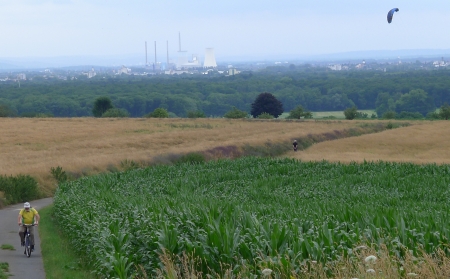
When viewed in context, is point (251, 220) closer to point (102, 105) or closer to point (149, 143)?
point (149, 143)

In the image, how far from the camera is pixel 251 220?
41.1 ft

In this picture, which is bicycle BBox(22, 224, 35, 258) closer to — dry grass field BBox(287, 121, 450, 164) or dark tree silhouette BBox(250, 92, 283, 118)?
dry grass field BBox(287, 121, 450, 164)

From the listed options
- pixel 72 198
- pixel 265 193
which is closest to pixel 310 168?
pixel 265 193

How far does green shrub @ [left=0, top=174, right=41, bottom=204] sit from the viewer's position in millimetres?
31562

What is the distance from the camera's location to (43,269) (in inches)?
655

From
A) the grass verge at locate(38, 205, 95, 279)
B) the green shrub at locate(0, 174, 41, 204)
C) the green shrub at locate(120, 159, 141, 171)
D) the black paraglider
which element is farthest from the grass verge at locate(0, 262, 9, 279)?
the green shrub at locate(120, 159, 141, 171)

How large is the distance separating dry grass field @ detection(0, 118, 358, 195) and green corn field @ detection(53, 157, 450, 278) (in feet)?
26.9

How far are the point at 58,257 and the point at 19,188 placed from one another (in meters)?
15.4

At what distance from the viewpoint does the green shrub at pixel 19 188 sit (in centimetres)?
3156

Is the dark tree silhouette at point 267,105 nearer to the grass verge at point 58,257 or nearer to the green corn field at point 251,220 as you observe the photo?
the green corn field at point 251,220

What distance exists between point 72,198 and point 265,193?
743 centimetres

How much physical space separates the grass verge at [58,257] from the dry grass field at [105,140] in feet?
43.6

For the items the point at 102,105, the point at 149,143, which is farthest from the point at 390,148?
Answer: the point at 102,105

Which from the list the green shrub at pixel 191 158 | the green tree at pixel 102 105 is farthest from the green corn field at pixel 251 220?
the green tree at pixel 102 105
